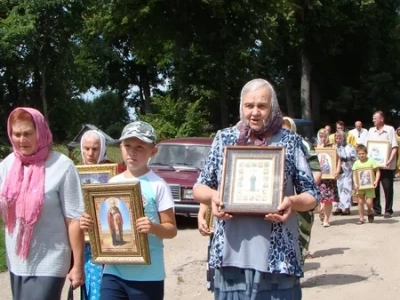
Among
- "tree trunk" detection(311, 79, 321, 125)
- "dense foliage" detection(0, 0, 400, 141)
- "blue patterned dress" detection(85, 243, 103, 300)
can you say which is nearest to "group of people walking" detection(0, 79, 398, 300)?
"blue patterned dress" detection(85, 243, 103, 300)

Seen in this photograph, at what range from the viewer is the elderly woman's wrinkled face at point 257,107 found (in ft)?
12.3

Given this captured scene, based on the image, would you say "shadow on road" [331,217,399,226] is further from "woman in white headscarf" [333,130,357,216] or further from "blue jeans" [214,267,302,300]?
"blue jeans" [214,267,302,300]

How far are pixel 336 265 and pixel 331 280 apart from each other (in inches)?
34.4

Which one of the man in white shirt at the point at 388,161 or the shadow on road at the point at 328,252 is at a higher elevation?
the man in white shirt at the point at 388,161

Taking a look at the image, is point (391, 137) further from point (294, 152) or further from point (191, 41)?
point (191, 41)

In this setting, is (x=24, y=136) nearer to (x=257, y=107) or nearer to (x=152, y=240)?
(x=152, y=240)

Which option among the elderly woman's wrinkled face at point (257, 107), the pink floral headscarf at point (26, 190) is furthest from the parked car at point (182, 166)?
the elderly woman's wrinkled face at point (257, 107)

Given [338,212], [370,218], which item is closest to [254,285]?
[370,218]

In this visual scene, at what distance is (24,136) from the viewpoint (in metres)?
4.20

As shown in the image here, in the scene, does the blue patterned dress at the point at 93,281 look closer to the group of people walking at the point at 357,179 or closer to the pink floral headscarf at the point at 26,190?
the pink floral headscarf at the point at 26,190

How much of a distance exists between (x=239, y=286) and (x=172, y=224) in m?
0.70

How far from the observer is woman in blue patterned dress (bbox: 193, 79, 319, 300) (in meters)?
3.73

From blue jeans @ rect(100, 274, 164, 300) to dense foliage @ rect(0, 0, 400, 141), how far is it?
22214mm

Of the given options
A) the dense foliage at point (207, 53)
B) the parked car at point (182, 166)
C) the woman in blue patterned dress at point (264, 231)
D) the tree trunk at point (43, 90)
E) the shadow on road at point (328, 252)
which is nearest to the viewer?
the woman in blue patterned dress at point (264, 231)
